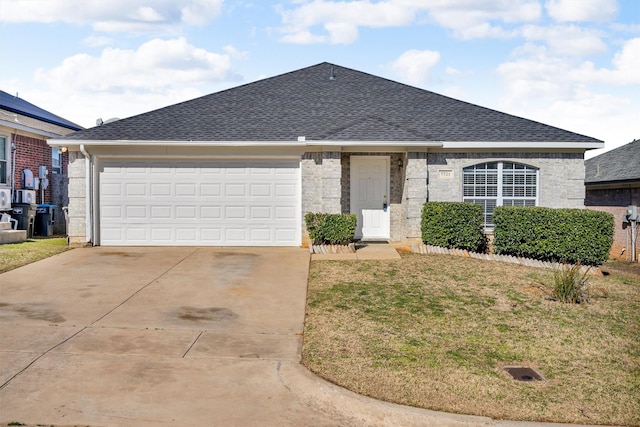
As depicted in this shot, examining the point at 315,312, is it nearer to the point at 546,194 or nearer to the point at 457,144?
the point at 457,144

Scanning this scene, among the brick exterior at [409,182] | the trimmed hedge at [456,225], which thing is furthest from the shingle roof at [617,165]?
the trimmed hedge at [456,225]

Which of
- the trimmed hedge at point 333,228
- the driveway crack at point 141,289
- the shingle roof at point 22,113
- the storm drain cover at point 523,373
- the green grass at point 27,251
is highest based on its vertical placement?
the shingle roof at point 22,113

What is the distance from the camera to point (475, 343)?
23.7 ft

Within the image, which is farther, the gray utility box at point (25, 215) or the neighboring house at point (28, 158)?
the neighboring house at point (28, 158)

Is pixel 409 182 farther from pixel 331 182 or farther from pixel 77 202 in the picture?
pixel 77 202

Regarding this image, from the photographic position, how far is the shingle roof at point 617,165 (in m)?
20.3

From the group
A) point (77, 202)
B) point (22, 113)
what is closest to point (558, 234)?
point (77, 202)

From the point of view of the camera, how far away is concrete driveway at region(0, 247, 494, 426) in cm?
515

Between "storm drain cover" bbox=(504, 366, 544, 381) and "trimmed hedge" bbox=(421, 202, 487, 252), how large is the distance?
772cm

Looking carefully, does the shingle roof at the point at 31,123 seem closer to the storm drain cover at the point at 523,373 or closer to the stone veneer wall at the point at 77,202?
the stone veneer wall at the point at 77,202

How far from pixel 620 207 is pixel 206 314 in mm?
17858

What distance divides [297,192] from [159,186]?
12.3 ft


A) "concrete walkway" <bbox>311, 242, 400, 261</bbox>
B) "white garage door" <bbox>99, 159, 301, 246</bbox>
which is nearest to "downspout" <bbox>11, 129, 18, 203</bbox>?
"white garage door" <bbox>99, 159, 301, 246</bbox>

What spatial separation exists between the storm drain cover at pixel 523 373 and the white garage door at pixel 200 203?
9.55 metres
